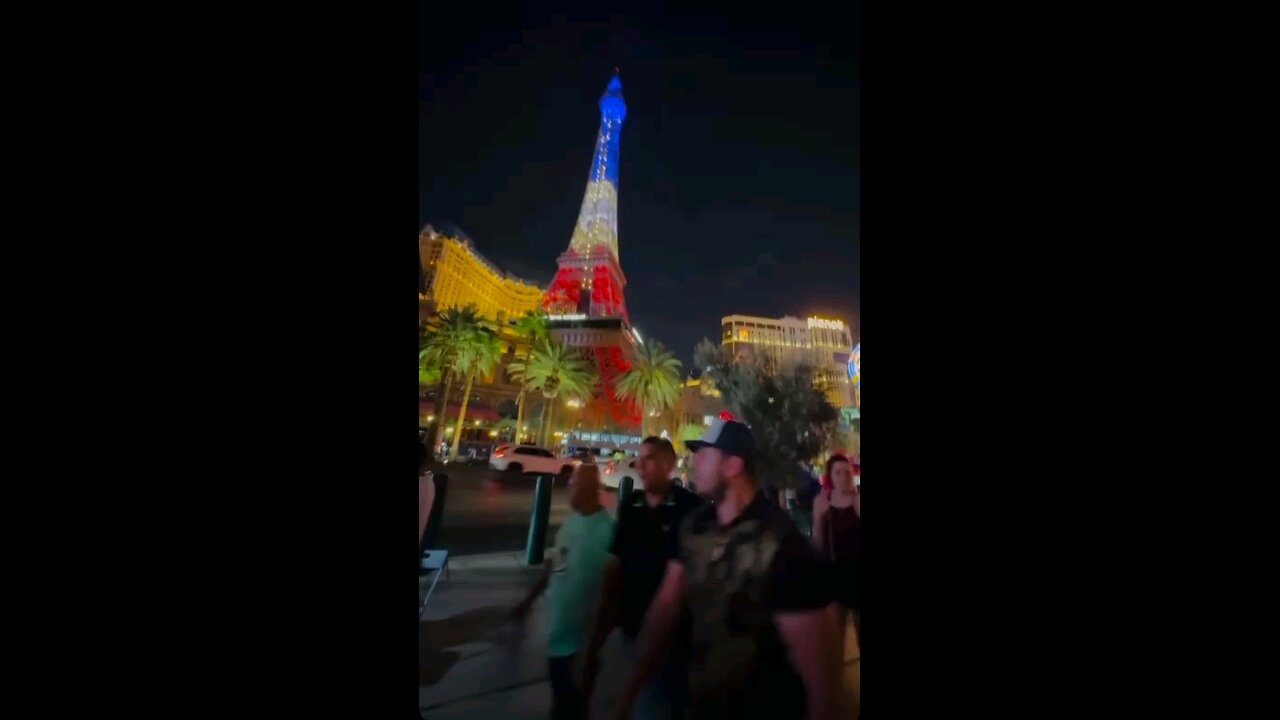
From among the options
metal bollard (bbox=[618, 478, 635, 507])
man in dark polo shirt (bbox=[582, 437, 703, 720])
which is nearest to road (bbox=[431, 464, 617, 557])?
metal bollard (bbox=[618, 478, 635, 507])

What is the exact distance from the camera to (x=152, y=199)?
1119mm

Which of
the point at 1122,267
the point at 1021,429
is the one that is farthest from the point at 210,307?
the point at 1122,267

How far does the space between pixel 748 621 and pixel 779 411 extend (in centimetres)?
101

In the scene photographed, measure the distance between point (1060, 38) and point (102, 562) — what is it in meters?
2.92

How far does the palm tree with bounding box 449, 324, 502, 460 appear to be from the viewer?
2.84m

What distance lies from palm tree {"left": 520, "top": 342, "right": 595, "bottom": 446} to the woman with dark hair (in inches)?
63.0

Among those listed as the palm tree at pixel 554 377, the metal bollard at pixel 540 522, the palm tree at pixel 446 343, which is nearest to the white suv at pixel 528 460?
the metal bollard at pixel 540 522

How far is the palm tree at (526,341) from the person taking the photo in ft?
10.6

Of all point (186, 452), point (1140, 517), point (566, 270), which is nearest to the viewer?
point (186, 452)

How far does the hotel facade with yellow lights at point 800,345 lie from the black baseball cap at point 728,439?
2.48 feet

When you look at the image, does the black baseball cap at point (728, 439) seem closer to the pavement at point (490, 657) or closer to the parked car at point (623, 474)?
the parked car at point (623, 474)

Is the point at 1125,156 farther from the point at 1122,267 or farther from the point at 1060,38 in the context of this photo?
the point at 1060,38

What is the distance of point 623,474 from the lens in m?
1.95

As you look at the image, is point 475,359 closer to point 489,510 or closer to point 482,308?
point 482,308
